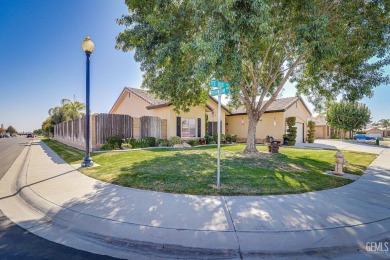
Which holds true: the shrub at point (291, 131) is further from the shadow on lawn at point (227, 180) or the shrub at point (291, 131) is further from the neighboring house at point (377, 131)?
the neighboring house at point (377, 131)

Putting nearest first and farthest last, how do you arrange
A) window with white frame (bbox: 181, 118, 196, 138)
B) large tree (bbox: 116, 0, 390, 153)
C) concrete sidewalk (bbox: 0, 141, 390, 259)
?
concrete sidewalk (bbox: 0, 141, 390, 259)
large tree (bbox: 116, 0, 390, 153)
window with white frame (bbox: 181, 118, 196, 138)

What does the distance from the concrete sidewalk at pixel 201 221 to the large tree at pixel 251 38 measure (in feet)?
15.0

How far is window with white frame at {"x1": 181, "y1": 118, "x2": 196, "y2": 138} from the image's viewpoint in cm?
1912

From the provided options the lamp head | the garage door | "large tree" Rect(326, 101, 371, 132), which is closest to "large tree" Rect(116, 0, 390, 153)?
the lamp head

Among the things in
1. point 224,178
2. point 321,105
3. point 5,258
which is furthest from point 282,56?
point 5,258

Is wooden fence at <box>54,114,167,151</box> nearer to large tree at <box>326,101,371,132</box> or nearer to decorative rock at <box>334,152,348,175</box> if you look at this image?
decorative rock at <box>334,152,348,175</box>

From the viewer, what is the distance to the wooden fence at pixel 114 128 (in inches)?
568

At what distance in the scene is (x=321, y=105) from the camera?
14.8 meters

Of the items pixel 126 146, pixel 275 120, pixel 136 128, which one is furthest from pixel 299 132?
pixel 126 146

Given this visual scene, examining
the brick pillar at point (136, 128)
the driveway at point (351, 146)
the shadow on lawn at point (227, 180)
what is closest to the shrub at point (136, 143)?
the brick pillar at point (136, 128)

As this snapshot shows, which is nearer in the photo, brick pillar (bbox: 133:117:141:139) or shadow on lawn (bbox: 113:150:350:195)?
shadow on lawn (bbox: 113:150:350:195)

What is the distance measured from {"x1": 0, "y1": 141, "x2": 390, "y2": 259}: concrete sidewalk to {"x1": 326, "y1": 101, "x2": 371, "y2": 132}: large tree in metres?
A: 32.7

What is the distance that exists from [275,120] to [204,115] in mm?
8450

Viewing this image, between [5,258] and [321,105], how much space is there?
57.2ft
